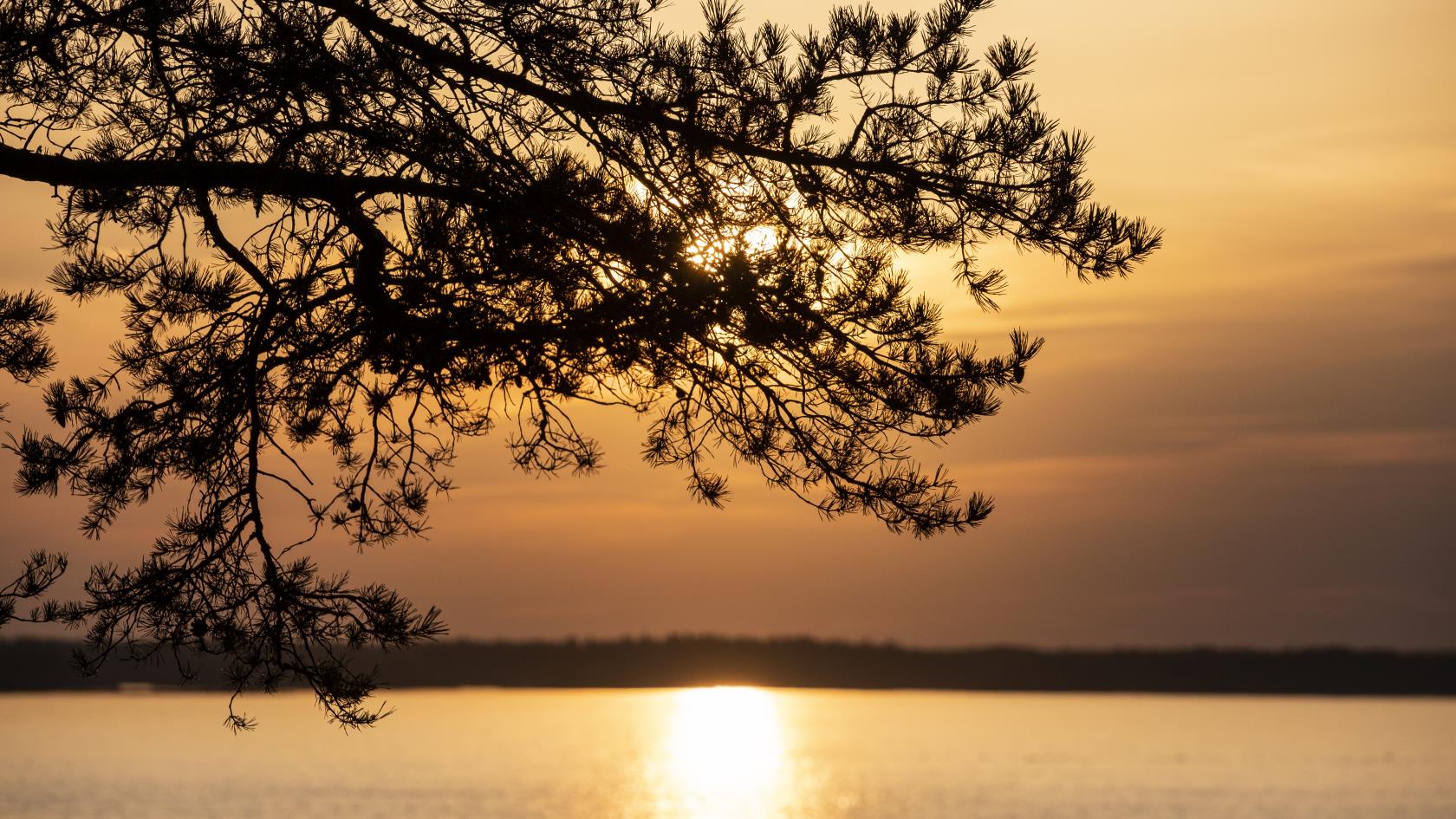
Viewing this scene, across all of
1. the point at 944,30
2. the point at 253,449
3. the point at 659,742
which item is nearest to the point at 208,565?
the point at 253,449

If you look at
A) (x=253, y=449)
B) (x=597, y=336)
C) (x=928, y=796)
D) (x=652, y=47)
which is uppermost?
(x=652, y=47)

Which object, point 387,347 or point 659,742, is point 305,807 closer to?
point 659,742

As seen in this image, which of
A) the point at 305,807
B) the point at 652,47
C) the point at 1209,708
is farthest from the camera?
the point at 1209,708

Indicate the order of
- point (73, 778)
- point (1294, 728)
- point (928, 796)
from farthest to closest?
point (1294, 728) → point (73, 778) → point (928, 796)

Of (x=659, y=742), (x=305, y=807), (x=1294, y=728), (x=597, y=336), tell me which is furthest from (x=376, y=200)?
(x=1294, y=728)

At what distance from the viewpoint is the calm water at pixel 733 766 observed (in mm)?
48250

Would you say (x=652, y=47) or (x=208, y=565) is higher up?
(x=652, y=47)

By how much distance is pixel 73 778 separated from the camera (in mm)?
58719

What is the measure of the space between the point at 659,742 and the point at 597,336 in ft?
268

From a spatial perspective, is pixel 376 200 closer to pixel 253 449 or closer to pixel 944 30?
pixel 253 449

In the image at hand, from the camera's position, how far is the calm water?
48.2 m

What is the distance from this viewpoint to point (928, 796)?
52.5 m

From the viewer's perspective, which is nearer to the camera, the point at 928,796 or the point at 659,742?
the point at 928,796

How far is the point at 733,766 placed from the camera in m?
71.7
